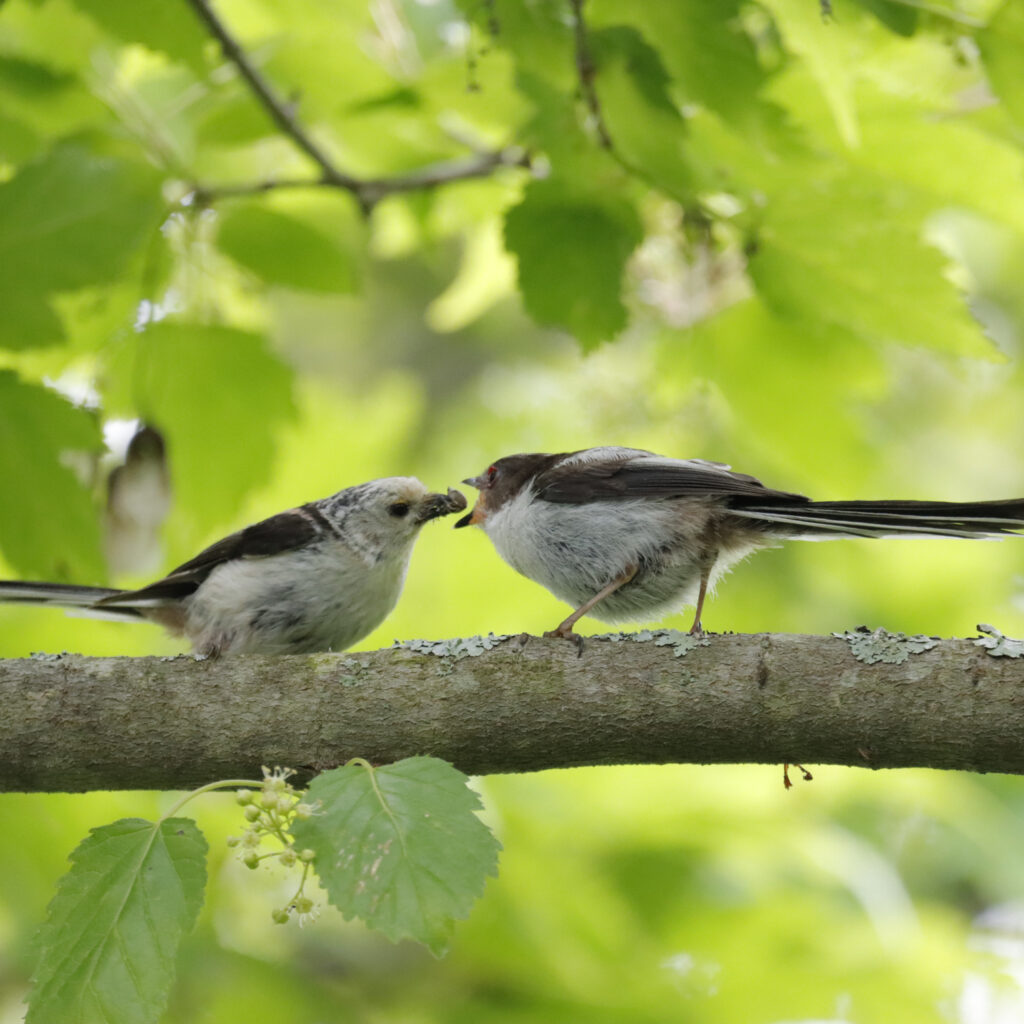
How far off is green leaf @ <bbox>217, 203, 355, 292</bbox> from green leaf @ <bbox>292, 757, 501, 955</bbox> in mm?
2128

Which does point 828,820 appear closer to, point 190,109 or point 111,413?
point 111,413

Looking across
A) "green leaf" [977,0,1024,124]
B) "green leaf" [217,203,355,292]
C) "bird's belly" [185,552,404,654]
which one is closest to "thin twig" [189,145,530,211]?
"green leaf" [217,203,355,292]

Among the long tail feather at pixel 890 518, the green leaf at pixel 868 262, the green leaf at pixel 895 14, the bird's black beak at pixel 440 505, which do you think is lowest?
the bird's black beak at pixel 440 505

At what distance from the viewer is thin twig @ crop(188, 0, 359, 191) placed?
3.32 meters

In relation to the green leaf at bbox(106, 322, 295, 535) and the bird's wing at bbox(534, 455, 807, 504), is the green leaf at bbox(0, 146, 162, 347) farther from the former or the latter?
the bird's wing at bbox(534, 455, 807, 504)

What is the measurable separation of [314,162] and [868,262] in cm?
213

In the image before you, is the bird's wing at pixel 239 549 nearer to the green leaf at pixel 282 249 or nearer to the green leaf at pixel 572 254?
the green leaf at pixel 282 249

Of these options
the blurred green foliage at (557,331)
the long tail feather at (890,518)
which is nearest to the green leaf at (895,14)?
the blurred green foliage at (557,331)

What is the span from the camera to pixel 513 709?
9.55ft

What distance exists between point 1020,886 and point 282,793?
13.9 feet

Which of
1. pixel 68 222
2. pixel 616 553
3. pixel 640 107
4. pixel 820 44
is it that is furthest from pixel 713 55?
pixel 68 222

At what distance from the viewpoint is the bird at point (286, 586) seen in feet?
12.4

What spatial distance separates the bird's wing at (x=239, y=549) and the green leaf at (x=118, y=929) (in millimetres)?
1841

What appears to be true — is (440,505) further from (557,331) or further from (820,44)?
(820,44)
